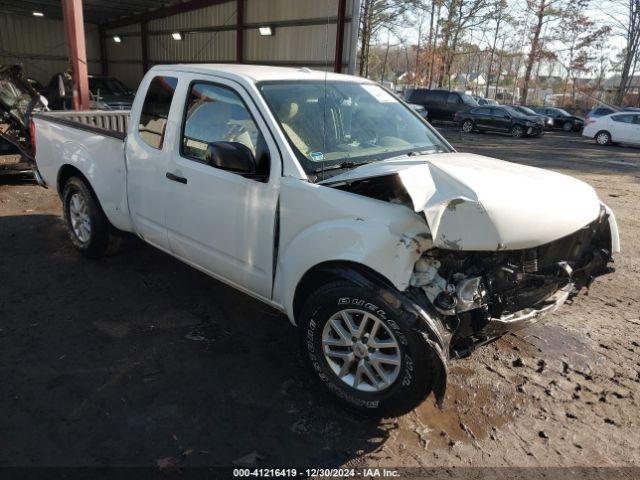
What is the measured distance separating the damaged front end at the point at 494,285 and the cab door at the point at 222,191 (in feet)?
3.62

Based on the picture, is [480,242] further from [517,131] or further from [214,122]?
[517,131]

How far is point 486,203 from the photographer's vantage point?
8.29 ft

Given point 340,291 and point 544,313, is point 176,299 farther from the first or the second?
point 544,313

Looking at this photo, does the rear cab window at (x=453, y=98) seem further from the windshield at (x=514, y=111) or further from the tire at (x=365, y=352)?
the tire at (x=365, y=352)

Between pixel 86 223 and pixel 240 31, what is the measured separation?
12.7 metres

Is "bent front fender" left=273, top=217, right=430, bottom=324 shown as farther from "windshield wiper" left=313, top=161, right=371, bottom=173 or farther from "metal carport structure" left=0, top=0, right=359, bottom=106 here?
"metal carport structure" left=0, top=0, right=359, bottom=106

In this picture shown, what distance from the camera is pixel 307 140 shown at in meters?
3.23

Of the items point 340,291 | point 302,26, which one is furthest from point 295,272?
point 302,26

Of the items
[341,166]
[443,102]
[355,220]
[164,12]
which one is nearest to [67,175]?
[341,166]

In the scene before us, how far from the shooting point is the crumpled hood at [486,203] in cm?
247

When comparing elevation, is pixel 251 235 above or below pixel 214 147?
below

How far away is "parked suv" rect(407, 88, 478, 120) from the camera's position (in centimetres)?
2617

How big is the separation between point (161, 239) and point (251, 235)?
3.97ft

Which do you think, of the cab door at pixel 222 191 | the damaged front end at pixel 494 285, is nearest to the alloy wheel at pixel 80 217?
the cab door at pixel 222 191
